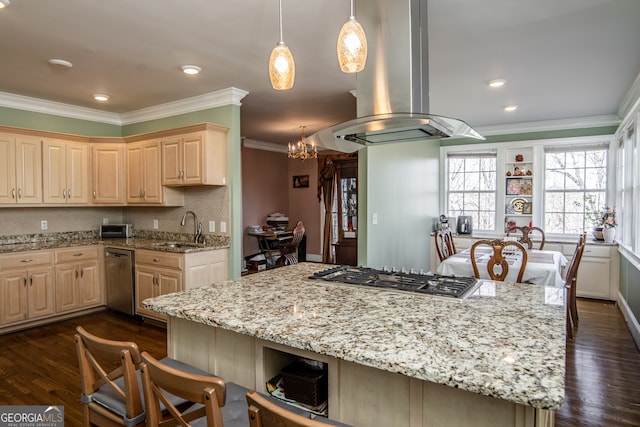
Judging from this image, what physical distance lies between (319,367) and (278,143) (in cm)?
699

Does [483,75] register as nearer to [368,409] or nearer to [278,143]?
[368,409]

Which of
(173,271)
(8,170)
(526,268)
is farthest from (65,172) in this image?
(526,268)

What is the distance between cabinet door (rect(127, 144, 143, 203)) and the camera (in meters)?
4.76

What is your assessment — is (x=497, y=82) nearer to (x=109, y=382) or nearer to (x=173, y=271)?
(x=173, y=271)

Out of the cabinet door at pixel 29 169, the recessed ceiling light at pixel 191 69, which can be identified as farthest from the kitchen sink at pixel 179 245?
the recessed ceiling light at pixel 191 69

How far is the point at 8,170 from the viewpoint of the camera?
4.14 metres

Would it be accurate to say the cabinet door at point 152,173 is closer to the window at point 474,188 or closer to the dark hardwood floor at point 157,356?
the dark hardwood floor at point 157,356

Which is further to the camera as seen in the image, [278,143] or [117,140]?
[278,143]

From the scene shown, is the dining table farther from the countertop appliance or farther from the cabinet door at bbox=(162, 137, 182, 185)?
the countertop appliance

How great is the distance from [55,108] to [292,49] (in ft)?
11.2

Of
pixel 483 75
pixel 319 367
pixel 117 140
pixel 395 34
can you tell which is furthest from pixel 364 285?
pixel 117 140

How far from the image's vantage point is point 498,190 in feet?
20.5

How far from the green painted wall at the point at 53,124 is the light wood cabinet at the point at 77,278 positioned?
1.54 meters

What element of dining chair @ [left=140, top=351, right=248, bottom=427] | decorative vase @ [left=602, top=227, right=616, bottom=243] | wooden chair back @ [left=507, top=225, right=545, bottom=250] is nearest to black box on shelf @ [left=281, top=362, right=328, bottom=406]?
dining chair @ [left=140, top=351, right=248, bottom=427]
